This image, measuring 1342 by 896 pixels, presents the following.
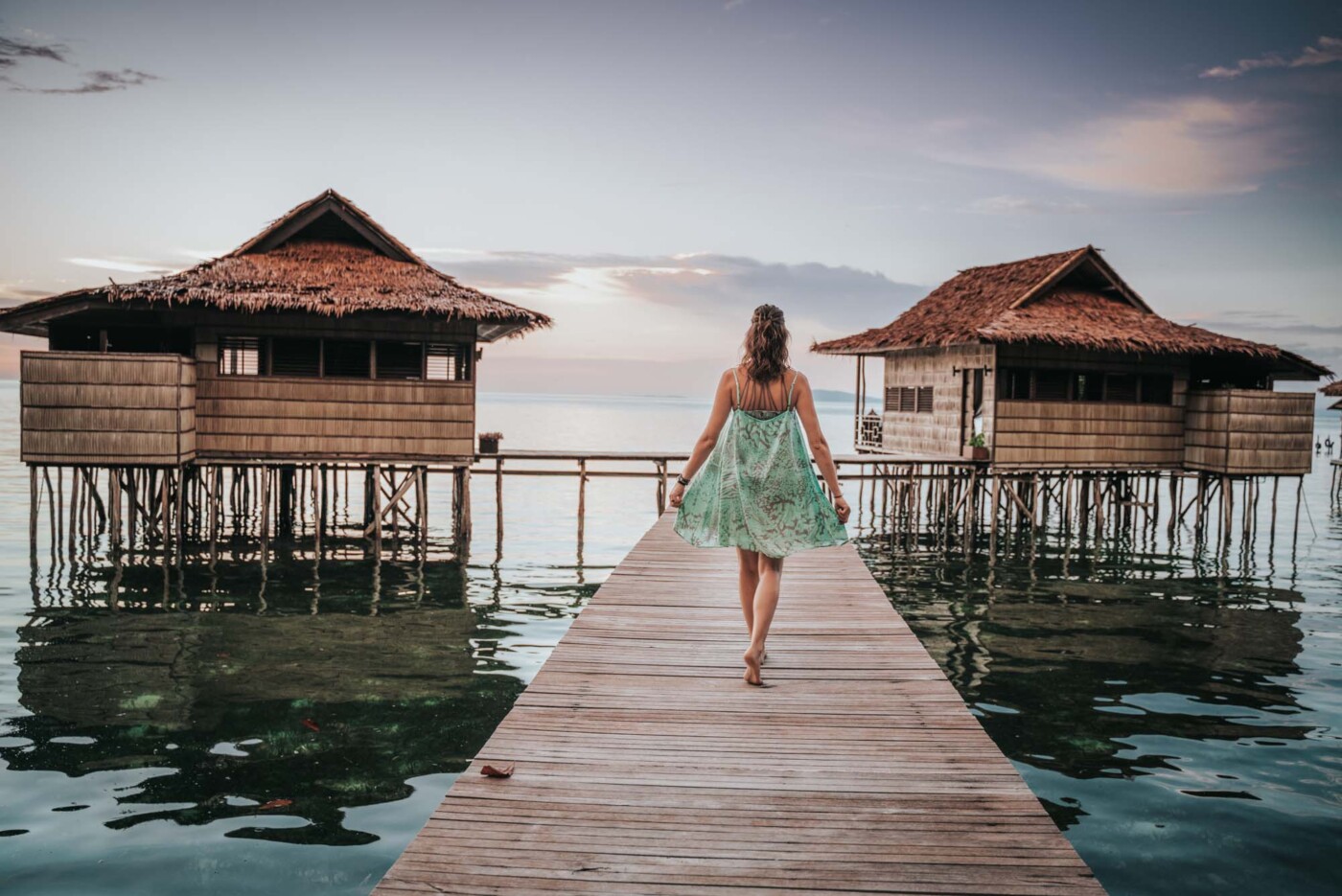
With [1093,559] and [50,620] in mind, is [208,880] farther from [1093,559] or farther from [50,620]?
[1093,559]

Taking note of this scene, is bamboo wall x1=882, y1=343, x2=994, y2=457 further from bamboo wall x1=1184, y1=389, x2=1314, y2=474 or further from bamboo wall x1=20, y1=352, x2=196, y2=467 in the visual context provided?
bamboo wall x1=20, y1=352, x2=196, y2=467

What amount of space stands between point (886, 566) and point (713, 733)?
1463cm

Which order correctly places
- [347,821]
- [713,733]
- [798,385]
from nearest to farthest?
[713,733], [798,385], [347,821]

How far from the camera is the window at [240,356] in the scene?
56.0 ft

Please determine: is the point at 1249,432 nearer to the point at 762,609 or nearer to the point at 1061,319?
the point at 1061,319

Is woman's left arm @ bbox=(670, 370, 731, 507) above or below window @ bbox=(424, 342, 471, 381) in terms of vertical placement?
below

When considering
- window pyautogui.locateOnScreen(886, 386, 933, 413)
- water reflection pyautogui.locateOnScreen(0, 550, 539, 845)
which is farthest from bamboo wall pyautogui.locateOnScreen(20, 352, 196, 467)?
window pyautogui.locateOnScreen(886, 386, 933, 413)

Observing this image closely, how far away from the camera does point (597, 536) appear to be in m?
24.6

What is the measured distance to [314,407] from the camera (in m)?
17.0

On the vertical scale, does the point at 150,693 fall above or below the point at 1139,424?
below

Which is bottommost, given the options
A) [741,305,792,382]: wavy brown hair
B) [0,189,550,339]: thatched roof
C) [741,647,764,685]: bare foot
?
[741,647,764,685]: bare foot

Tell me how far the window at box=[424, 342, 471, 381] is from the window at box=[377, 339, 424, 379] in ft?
0.43

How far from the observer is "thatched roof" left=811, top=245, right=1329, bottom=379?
19.1 m

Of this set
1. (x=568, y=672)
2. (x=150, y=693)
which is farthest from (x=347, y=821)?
(x=150, y=693)
